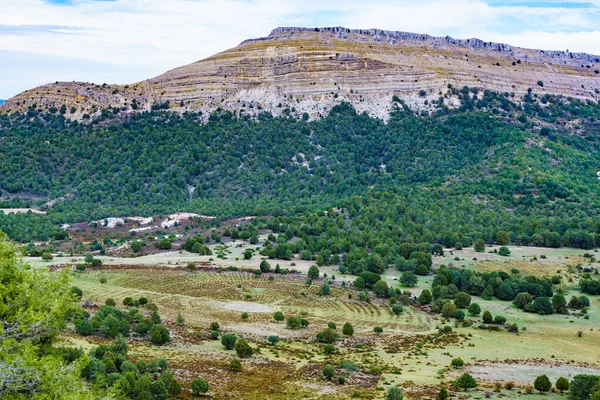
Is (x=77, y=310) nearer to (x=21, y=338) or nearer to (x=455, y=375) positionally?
(x=21, y=338)

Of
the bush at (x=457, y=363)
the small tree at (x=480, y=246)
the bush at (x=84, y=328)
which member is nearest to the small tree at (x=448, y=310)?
the bush at (x=457, y=363)

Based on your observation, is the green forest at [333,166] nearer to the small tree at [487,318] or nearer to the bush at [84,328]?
the small tree at [487,318]

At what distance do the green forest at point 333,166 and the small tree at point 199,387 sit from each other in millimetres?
53296

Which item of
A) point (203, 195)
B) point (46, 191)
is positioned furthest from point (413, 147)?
point (46, 191)

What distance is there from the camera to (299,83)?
5148 inches

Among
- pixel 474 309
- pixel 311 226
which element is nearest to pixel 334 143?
pixel 311 226

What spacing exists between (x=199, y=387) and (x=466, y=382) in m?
15.1

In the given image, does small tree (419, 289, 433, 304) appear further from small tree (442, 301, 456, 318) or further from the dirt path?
the dirt path

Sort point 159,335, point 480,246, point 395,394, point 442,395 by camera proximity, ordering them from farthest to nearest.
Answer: point 480,246 < point 159,335 < point 442,395 < point 395,394

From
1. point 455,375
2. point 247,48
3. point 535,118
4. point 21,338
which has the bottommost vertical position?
Result: point 455,375

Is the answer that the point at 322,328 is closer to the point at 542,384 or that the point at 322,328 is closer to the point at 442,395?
the point at 442,395

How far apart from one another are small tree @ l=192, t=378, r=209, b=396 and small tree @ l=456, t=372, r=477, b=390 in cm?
1443

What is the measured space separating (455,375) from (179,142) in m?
83.4

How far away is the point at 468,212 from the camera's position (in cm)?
9781
